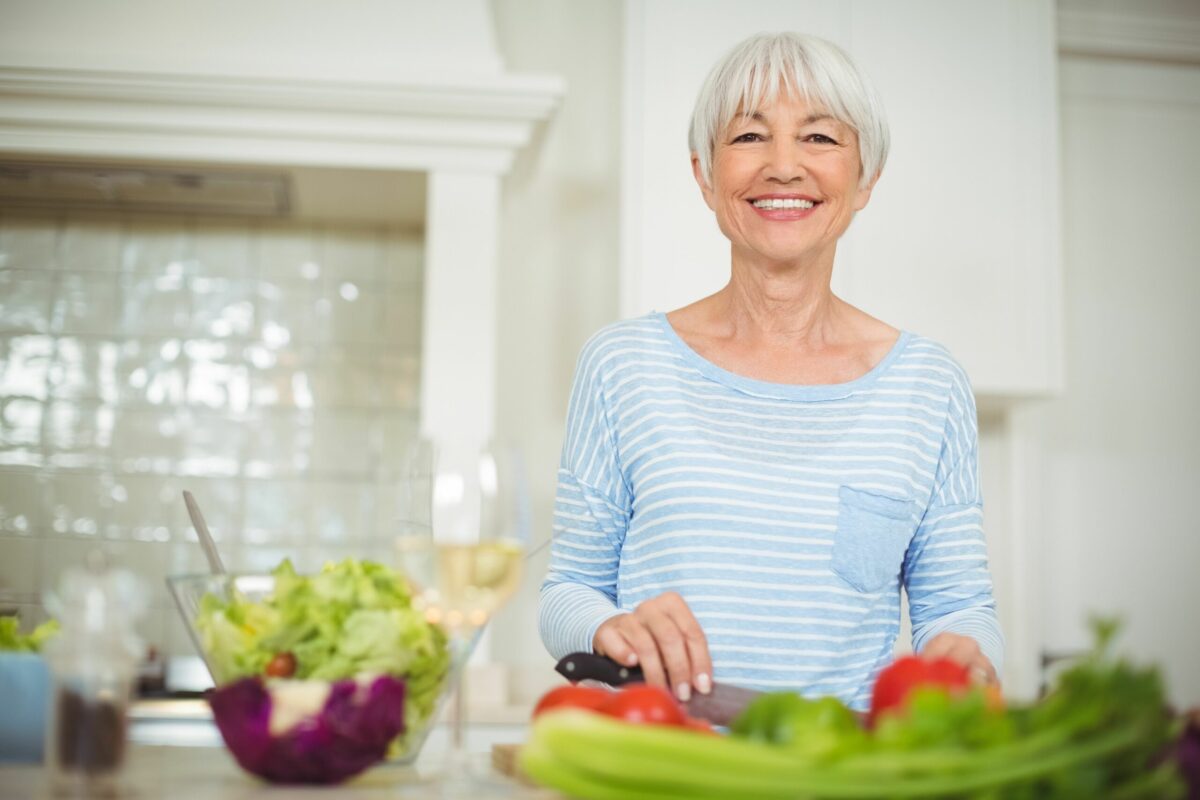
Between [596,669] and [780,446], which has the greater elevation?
[780,446]

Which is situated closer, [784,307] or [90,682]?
[90,682]

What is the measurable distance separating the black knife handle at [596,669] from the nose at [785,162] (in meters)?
0.54

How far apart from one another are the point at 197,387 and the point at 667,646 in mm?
2195

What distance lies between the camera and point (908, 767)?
1.62ft

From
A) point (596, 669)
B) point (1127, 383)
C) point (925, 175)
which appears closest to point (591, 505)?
point (596, 669)

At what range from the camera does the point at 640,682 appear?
97 cm

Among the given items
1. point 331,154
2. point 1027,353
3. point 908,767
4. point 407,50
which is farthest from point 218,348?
point 908,767

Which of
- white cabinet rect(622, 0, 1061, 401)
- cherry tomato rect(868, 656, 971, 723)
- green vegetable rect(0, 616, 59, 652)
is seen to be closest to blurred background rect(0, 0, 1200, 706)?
white cabinet rect(622, 0, 1061, 401)

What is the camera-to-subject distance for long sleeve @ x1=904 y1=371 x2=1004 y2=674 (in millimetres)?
1166

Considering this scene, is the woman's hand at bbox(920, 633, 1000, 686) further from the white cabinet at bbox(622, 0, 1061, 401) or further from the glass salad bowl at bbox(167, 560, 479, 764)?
the white cabinet at bbox(622, 0, 1061, 401)

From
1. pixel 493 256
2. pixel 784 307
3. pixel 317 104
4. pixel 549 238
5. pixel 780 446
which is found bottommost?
pixel 780 446

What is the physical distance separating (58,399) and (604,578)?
6.59 ft

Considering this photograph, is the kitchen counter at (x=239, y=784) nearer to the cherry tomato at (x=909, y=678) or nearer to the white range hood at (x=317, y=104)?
the cherry tomato at (x=909, y=678)

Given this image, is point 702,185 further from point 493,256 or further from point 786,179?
point 493,256
